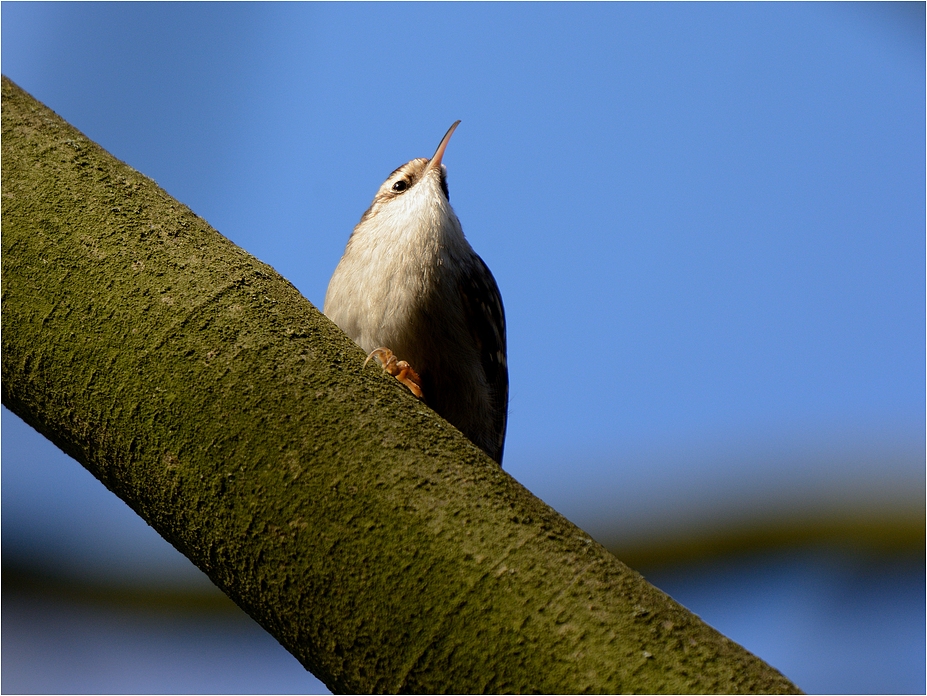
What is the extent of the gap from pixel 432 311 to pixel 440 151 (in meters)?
1.16

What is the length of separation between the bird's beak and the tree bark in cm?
236

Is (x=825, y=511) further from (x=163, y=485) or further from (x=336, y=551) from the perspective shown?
(x=163, y=485)

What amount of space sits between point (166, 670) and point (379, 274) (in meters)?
1.80

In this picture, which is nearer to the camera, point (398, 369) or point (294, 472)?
point (294, 472)

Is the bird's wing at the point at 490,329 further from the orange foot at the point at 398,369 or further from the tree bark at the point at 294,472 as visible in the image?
the tree bark at the point at 294,472

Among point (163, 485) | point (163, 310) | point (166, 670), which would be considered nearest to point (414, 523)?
point (163, 485)

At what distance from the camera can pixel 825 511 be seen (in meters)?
2.66

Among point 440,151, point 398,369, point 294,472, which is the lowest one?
point 294,472

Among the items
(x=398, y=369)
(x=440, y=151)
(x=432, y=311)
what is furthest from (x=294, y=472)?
Result: (x=440, y=151)

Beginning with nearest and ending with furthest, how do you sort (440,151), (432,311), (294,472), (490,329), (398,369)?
(294,472) → (398,369) → (432,311) → (490,329) → (440,151)

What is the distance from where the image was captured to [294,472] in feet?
4.70

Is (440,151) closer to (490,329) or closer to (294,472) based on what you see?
(490,329)

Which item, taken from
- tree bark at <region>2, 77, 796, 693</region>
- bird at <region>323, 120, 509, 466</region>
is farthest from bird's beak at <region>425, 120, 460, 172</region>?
tree bark at <region>2, 77, 796, 693</region>

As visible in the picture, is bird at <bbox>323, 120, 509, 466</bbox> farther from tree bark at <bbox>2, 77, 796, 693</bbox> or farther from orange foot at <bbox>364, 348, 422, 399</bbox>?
tree bark at <bbox>2, 77, 796, 693</bbox>
